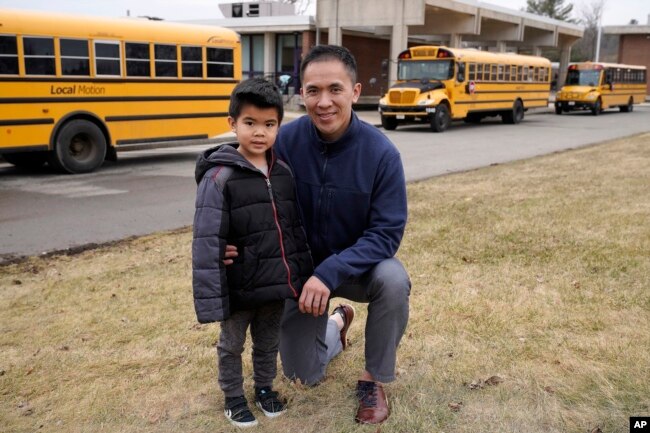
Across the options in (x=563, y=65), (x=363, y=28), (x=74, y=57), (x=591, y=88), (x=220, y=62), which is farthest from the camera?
(x=563, y=65)

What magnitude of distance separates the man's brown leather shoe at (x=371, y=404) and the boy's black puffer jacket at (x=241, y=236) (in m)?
0.61

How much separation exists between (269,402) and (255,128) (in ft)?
4.15

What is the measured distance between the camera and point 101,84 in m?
11.6

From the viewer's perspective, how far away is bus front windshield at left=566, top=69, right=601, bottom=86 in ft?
100

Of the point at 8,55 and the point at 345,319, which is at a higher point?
the point at 8,55

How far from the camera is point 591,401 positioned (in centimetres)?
315

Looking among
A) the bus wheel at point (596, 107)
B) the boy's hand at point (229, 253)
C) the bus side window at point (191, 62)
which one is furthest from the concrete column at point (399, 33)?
the boy's hand at point (229, 253)

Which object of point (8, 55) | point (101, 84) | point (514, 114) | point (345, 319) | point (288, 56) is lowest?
point (345, 319)

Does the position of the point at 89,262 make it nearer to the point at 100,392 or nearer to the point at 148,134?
the point at 100,392

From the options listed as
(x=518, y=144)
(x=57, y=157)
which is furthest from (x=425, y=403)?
(x=518, y=144)

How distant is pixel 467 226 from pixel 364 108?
26.2 m

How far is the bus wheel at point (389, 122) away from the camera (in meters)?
21.2

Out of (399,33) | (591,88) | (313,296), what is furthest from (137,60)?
(591,88)

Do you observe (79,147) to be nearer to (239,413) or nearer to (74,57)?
(74,57)
